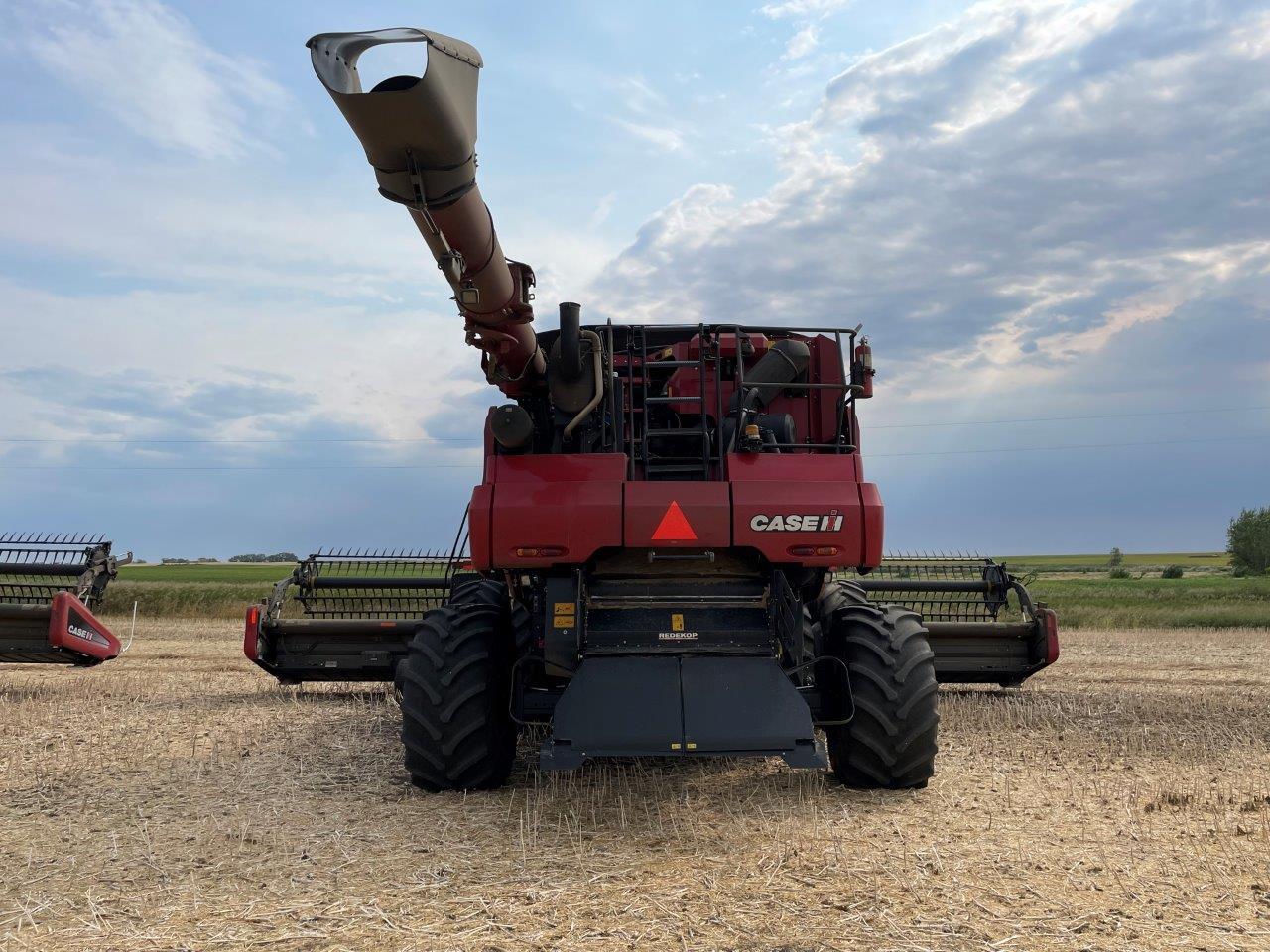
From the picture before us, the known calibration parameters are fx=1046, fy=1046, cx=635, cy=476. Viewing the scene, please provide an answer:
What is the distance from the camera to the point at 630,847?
196 inches

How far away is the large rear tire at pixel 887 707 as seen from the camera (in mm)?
5938

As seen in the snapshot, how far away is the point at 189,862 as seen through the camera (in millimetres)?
4719

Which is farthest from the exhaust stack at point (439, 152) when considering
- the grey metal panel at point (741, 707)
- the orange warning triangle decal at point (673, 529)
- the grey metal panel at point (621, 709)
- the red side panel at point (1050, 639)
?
the red side panel at point (1050, 639)

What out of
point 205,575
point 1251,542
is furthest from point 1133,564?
point 205,575

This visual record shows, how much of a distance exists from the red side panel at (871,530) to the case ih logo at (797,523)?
6.7 inches

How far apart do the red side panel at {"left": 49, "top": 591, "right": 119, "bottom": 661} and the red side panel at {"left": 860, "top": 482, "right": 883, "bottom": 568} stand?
311 inches

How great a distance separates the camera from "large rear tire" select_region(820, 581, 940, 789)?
5938 mm

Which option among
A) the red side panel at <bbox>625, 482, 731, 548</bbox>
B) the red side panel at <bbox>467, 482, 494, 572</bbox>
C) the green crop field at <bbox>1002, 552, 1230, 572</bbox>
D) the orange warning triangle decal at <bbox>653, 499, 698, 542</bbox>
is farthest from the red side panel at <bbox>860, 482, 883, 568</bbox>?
the green crop field at <bbox>1002, 552, 1230, 572</bbox>

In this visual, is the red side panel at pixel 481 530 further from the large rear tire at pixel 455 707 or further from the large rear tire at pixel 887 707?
the large rear tire at pixel 887 707

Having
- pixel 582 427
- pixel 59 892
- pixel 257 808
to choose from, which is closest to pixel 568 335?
pixel 582 427

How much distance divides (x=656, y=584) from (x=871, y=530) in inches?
50.3

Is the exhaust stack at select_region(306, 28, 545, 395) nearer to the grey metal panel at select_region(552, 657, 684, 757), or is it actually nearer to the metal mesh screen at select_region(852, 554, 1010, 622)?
the grey metal panel at select_region(552, 657, 684, 757)

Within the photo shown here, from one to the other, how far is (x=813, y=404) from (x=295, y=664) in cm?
582

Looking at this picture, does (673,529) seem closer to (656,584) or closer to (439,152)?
(656,584)
